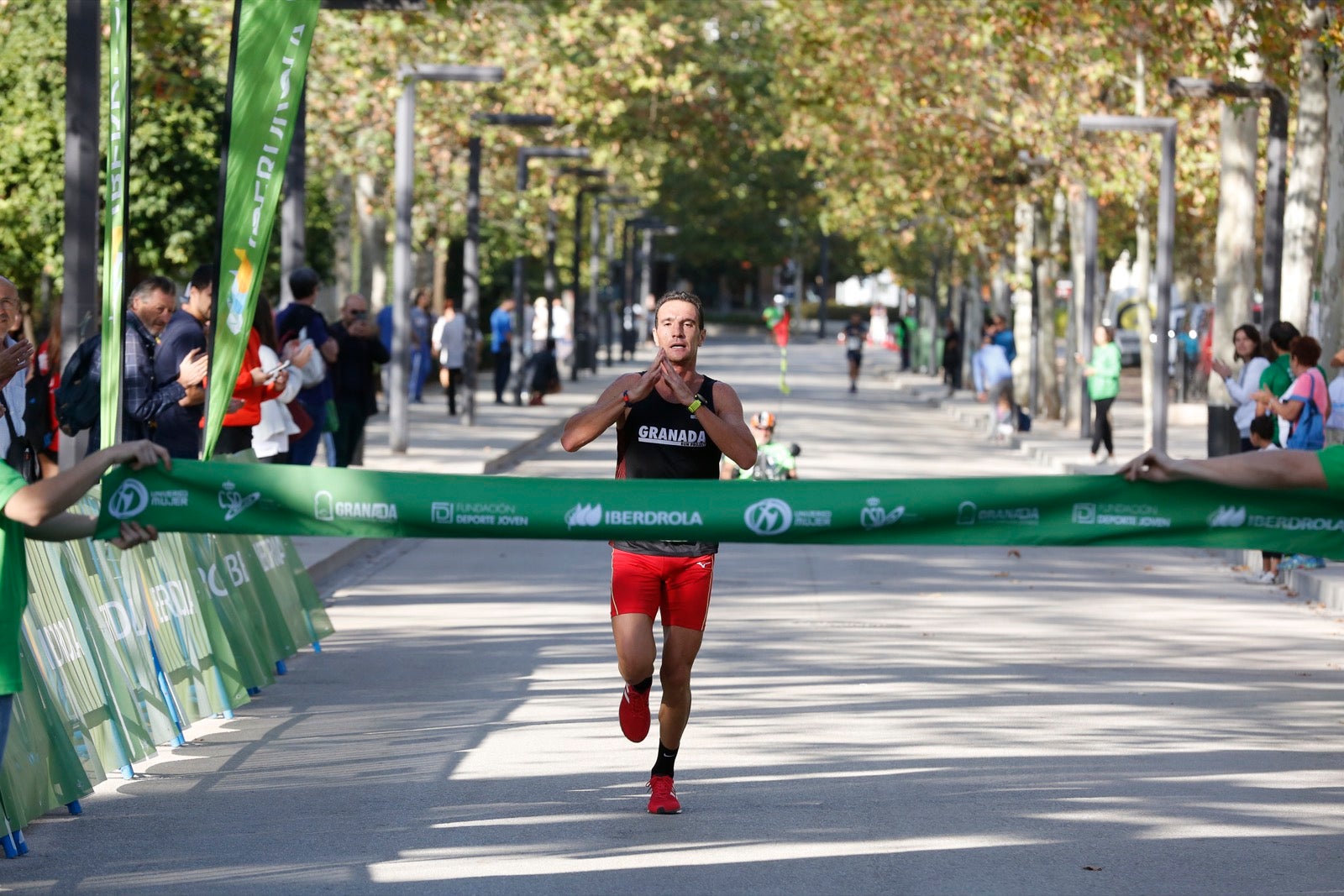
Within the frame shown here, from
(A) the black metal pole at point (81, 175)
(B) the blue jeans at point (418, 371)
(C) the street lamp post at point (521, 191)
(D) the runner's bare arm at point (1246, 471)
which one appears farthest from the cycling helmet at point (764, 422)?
(B) the blue jeans at point (418, 371)

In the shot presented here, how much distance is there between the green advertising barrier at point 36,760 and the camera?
6.88 m

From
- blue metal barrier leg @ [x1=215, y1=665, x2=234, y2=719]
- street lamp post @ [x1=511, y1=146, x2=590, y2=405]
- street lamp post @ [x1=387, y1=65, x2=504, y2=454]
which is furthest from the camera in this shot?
street lamp post @ [x1=511, y1=146, x2=590, y2=405]

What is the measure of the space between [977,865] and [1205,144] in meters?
28.7

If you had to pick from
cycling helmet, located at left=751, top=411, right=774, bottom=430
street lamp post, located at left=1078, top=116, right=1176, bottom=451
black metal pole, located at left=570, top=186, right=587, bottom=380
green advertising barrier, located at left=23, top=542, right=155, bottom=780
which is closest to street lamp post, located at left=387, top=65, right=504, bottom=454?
street lamp post, located at left=1078, top=116, right=1176, bottom=451

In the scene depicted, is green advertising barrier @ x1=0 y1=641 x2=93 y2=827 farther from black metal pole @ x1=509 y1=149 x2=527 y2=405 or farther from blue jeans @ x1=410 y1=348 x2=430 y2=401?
black metal pole @ x1=509 y1=149 x2=527 y2=405

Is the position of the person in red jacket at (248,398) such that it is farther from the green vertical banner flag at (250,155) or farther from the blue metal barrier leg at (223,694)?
the blue metal barrier leg at (223,694)

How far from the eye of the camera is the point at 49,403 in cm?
1409

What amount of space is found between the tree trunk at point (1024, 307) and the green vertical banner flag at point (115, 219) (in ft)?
96.8

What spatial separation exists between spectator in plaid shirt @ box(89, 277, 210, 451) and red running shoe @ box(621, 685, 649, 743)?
3.83m

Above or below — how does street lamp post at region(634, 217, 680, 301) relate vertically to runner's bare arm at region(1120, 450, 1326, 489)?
above

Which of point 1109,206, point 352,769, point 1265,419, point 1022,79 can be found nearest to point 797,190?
point 1109,206

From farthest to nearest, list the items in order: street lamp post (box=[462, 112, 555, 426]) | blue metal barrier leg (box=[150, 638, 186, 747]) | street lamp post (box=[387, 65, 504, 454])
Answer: street lamp post (box=[462, 112, 555, 426]) → street lamp post (box=[387, 65, 504, 454]) → blue metal barrier leg (box=[150, 638, 186, 747])

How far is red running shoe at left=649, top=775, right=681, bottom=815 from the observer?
7590 mm

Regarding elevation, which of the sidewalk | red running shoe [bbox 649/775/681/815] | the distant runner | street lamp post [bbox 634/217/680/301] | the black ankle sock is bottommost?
the sidewalk
